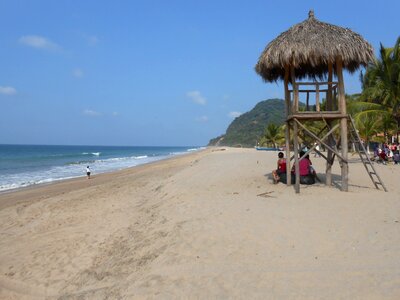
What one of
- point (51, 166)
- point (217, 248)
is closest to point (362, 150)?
point (217, 248)

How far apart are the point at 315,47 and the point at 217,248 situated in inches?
231

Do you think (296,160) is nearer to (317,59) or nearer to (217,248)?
(317,59)

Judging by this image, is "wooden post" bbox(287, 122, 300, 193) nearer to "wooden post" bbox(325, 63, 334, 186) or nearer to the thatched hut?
the thatched hut

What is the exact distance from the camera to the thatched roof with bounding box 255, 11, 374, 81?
870 centimetres

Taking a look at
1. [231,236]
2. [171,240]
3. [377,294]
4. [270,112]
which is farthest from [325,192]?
[270,112]

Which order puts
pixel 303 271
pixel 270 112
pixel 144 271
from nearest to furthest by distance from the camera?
pixel 303 271, pixel 144 271, pixel 270 112

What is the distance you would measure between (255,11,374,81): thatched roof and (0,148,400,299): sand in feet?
10.9

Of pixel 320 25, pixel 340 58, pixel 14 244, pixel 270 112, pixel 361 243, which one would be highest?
pixel 270 112

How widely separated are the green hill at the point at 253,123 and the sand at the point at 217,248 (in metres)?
89.4

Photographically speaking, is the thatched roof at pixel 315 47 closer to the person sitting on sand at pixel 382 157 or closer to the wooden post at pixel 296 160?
the wooden post at pixel 296 160

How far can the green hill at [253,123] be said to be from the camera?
11176 centimetres

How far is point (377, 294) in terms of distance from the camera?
3602 mm

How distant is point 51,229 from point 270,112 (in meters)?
136

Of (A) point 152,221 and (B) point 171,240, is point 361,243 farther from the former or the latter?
(A) point 152,221
